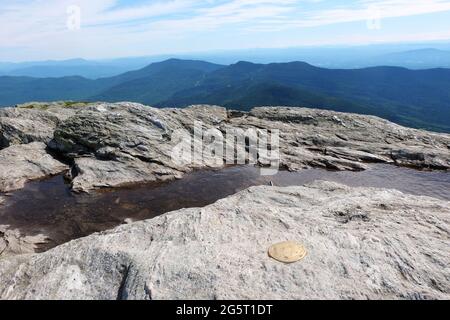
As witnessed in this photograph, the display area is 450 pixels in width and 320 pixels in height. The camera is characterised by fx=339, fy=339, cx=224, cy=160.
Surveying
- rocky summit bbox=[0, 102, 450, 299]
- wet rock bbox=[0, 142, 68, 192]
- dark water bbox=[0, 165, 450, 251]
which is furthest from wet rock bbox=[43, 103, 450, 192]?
wet rock bbox=[0, 142, 68, 192]

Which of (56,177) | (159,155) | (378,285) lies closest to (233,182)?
(159,155)

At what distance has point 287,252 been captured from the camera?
15.7m

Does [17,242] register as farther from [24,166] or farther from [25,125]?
[25,125]

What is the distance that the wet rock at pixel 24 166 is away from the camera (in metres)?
32.6

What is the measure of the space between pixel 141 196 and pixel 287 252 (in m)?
17.8

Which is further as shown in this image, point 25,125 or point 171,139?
point 25,125

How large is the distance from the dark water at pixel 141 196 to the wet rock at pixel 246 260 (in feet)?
26.6

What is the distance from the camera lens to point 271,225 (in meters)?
18.4

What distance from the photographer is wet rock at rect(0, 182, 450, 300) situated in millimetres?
13547

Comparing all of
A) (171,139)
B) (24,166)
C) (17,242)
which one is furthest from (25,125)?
(17,242)

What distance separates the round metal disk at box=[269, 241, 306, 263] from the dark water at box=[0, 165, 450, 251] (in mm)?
13171

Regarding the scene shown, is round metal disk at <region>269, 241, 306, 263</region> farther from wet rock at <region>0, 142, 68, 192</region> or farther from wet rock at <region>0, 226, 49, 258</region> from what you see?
wet rock at <region>0, 142, 68, 192</region>

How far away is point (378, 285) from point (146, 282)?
30.9 ft

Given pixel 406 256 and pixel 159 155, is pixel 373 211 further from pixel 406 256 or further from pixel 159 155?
pixel 159 155
